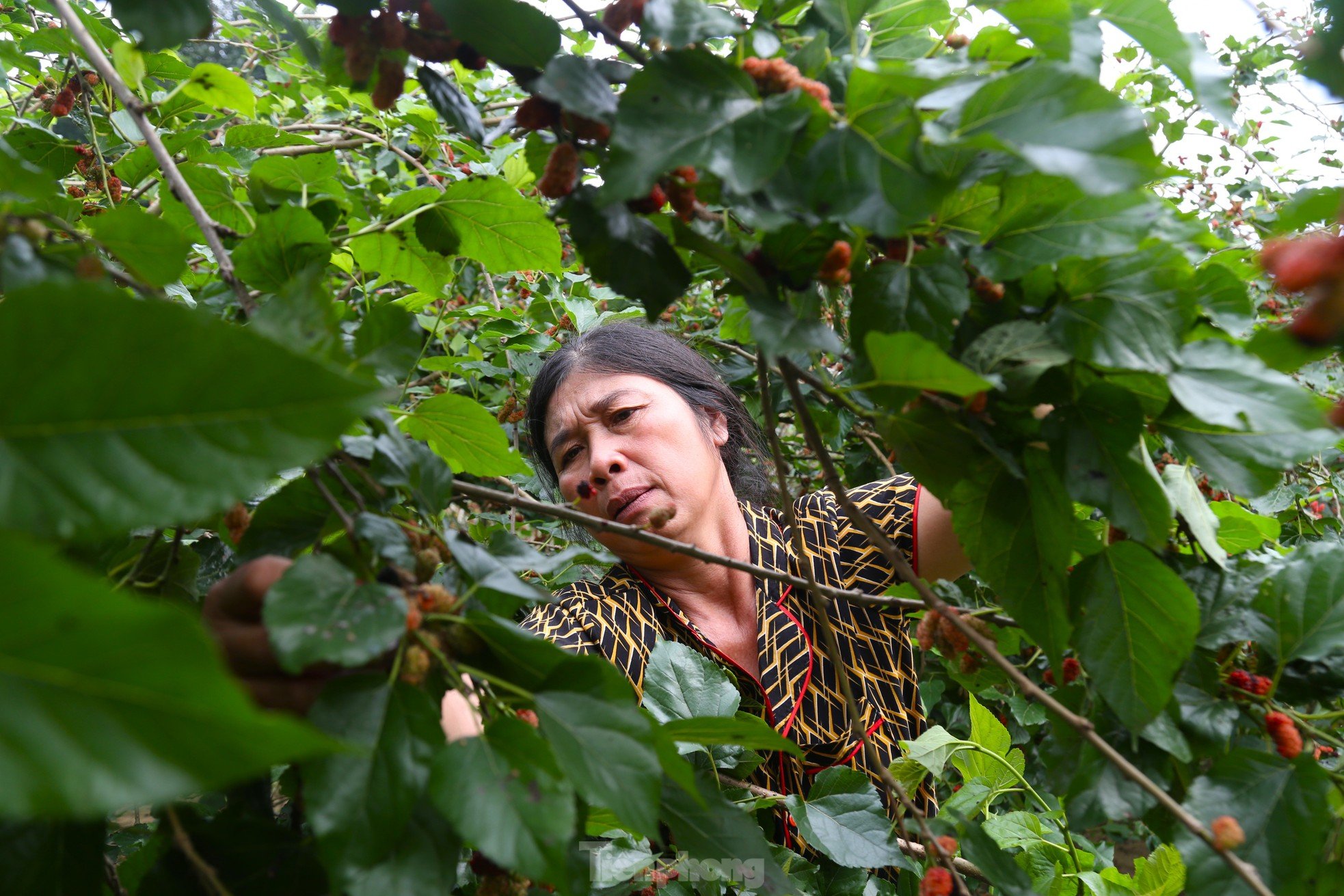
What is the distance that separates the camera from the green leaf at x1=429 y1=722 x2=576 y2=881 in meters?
0.41

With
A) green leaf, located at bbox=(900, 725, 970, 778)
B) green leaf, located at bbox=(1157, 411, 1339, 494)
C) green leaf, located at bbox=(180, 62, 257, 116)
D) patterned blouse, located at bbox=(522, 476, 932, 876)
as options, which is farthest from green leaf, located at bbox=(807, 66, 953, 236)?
patterned blouse, located at bbox=(522, 476, 932, 876)

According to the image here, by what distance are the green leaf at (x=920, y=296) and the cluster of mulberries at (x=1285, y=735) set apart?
1.16 feet

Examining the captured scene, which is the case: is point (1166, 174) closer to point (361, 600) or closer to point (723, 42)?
point (361, 600)

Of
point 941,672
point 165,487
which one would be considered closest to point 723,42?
point 941,672

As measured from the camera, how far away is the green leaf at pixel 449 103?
631 millimetres

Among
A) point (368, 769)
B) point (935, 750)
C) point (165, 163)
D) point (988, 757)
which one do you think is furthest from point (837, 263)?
point (988, 757)

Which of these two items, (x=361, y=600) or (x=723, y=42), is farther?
(x=723, y=42)

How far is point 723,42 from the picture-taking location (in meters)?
1.80

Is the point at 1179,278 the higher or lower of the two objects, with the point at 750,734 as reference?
higher

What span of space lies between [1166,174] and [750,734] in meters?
0.43

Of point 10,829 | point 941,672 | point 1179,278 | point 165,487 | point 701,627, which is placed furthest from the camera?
point 941,672

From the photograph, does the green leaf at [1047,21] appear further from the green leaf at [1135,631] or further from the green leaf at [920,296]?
the green leaf at [1135,631]

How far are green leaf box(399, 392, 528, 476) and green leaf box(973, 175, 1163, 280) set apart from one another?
46 cm

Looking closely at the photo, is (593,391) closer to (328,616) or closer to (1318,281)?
(328,616)
